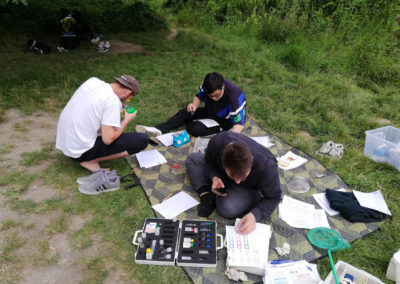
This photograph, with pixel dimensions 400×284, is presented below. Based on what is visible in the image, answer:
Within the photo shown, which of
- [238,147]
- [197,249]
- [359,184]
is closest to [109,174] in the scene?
[197,249]

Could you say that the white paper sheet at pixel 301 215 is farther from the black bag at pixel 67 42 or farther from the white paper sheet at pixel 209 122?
the black bag at pixel 67 42

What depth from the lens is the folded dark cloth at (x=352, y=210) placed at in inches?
118

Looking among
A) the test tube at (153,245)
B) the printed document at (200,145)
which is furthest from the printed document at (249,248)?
the printed document at (200,145)

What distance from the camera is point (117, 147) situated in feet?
11.4

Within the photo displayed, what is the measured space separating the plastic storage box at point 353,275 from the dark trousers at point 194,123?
252 centimetres


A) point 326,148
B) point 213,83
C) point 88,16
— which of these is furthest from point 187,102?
point 88,16

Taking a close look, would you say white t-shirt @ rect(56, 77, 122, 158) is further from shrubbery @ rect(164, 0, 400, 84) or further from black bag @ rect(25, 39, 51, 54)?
shrubbery @ rect(164, 0, 400, 84)

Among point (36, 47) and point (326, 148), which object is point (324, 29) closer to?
point (326, 148)

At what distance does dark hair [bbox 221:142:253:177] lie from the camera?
2.15 metres

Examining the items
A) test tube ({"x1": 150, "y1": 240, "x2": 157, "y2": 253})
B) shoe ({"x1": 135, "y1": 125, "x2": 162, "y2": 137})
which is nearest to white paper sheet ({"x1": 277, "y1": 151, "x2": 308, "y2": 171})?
shoe ({"x1": 135, "y1": 125, "x2": 162, "y2": 137})

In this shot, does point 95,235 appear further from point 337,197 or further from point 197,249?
point 337,197

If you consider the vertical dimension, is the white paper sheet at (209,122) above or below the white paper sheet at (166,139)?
above

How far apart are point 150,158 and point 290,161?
2034 millimetres

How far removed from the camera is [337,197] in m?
3.21
